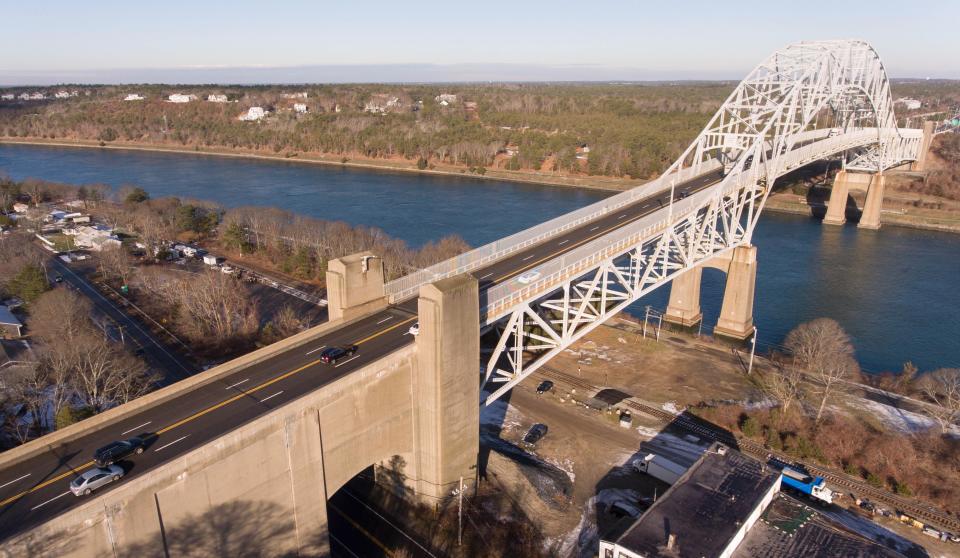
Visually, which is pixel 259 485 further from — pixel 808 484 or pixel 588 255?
pixel 808 484

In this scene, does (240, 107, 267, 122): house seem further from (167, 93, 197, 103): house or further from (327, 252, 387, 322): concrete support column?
(327, 252, 387, 322): concrete support column

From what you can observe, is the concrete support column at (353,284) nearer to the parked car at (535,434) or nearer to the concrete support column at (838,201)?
the parked car at (535,434)

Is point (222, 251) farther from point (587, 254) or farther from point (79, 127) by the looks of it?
point (79, 127)

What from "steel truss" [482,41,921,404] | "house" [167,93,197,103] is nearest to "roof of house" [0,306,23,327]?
"steel truss" [482,41,921,404]

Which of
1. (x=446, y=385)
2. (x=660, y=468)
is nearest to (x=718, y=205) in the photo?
(x=660, y=468)

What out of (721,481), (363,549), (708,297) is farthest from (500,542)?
(708,297)

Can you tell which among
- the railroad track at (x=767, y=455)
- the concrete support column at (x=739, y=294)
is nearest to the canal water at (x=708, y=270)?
the concrete support column at (x=739, y=294)

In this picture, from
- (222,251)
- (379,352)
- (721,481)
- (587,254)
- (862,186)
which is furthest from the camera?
(862,186)
